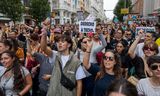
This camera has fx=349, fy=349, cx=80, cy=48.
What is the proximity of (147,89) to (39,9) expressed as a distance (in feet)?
145

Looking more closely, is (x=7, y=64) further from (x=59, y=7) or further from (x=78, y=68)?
(x=59, y=7)

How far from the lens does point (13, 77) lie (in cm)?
495

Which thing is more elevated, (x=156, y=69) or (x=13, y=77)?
(x=156, y=69)

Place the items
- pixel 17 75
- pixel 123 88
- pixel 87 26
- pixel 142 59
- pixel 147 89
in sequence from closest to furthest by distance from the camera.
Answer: pixel 123 88, pixel 147 89, pixel 17 75, pixel 142 59, pixel 87 26

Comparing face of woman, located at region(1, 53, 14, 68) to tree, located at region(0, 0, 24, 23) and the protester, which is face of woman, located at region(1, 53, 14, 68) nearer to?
the protester

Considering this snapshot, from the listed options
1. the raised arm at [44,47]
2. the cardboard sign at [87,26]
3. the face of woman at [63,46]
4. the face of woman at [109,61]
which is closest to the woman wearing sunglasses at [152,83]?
the face of woman at [109,61]

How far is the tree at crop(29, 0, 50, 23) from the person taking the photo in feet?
157

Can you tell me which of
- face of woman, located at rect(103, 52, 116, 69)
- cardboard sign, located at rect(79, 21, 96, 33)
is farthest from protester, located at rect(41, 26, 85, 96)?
cardboard sign, located at rect(79, 21, 96, 33)

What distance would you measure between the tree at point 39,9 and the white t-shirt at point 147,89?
144 feet

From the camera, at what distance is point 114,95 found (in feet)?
7.20

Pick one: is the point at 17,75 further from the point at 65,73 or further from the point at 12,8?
the point at 12,8

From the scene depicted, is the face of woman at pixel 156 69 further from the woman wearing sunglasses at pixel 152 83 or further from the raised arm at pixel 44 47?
the raised arm at pixel 44 47

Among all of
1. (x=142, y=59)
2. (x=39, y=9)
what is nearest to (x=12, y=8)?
(x=39, y=9)

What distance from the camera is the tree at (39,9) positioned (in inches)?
1880
